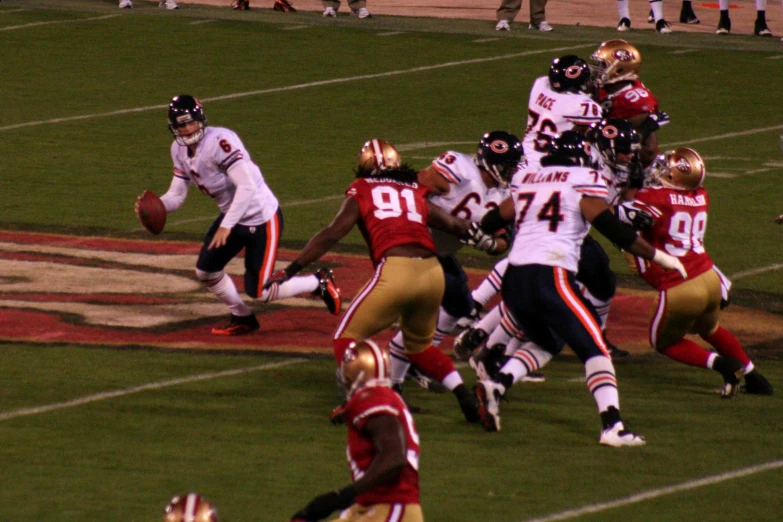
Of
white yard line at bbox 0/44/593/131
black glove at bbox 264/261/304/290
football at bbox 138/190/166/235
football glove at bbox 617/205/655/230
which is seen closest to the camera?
black glove at bbox 264/261/304/290

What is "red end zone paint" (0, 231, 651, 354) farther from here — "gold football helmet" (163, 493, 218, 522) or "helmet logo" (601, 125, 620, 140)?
"gold football helmet" (163, 493, 218, 522)

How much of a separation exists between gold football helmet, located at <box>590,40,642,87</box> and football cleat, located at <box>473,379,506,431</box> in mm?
3888

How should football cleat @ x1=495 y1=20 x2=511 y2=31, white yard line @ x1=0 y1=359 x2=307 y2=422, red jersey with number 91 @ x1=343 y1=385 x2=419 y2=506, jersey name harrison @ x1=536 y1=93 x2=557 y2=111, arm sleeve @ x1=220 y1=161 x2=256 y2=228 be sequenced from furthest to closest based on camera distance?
1. football cleat @ x1=495 y1=20 x2=511 y2=31
2. jersey name harrison @ x1=536 y1=93 x2=557 y2=111
3. arm sleeve @ x1=220 y1=161 x2=256 y2=228
4. white yard line @ x1=0 y1=359 x2=307 y2=422
5. red jersey with number 91 @ x1=343 y1=385 x2=419 y2=506

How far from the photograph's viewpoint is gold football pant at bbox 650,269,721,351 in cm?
938

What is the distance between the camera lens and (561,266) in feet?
28.1

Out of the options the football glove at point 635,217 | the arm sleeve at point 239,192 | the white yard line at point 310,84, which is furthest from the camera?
the white yard line at point 310,84

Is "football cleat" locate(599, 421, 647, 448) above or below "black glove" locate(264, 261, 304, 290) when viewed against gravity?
below

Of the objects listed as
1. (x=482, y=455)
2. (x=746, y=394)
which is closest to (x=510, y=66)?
(x=746, y=394)

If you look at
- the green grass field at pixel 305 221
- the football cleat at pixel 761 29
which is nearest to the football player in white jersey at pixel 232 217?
the green grass field at pixel 305 221

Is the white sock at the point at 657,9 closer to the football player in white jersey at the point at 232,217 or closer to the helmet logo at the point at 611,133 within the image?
the football player in white jersey at the point at 232,217

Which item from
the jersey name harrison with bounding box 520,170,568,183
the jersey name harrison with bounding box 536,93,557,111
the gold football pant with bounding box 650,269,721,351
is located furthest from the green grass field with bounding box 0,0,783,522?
the jersey name harrison with bounding box 536,93,557,111

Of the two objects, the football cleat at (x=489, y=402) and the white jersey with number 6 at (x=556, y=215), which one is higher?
the white jersey with number 6 at (x=556, y=215)

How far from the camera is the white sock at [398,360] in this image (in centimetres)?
904

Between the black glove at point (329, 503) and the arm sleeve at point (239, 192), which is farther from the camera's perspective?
the arm sleeve at point (239, 192)
